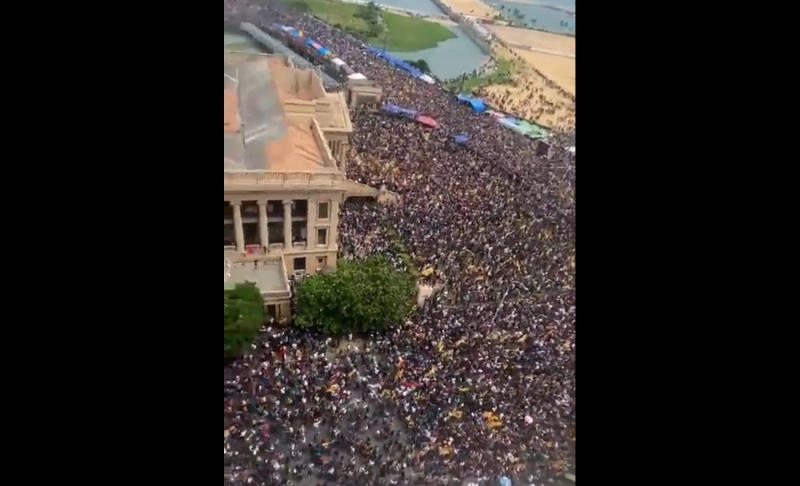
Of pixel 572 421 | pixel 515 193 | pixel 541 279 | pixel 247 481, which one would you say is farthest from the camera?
pixel 515 193

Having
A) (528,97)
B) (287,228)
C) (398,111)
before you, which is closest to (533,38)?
(528,97)

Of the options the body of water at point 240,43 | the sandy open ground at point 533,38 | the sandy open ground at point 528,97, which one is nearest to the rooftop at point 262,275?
the body of water at point 240,43

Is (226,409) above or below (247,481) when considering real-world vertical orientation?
above
